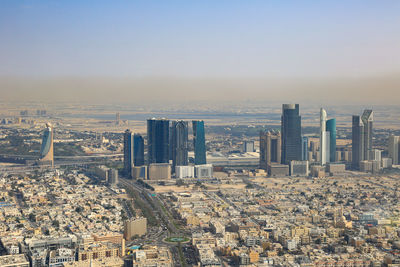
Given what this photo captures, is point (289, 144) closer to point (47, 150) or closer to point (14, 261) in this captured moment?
point (47, 150)

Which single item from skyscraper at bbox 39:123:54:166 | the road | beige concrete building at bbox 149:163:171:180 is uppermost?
skyscraper at bbox 39:123:54:166

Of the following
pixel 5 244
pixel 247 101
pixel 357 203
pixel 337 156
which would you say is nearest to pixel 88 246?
pixel 5 244

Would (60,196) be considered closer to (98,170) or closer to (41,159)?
(98,170)

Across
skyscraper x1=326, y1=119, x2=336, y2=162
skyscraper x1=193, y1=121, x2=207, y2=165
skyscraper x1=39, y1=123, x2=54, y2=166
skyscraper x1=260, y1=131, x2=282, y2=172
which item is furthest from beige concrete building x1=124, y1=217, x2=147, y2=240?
skyscraper x1=326, y1=119, x2=336, y2=162

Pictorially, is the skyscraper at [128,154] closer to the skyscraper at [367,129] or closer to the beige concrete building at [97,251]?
the skyscraper at [367,129]

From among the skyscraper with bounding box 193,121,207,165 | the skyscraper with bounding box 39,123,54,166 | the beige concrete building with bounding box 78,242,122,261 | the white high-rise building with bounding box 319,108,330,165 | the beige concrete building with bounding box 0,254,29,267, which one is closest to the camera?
the beige concrete building with bounding box 0,254,29,267

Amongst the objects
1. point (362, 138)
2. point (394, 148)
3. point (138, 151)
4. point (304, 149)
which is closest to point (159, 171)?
point (138, 151)

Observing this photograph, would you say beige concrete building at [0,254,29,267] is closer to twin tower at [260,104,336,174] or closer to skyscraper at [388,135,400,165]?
twin tower at [260,104,336,174]
